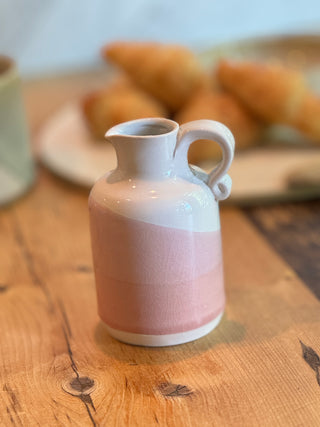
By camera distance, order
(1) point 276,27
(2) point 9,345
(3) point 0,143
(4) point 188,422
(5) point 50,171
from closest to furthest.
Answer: (4) point 188,422, (2) point 9,345, (3) point 0,143, (5) point 50,171, (1) point 276,27

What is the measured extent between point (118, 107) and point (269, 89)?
0.79ft

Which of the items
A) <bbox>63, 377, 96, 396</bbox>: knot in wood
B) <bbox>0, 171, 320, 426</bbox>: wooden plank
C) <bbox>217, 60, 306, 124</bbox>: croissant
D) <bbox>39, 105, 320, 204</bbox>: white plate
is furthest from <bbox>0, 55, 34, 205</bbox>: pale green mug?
<bbox>63, 377, 96, 396</bbox>: knot in wood

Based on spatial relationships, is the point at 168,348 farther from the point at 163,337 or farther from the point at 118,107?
the point at 118,107

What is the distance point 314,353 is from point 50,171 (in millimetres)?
625

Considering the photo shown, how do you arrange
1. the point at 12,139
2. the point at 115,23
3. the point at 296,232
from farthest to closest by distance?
the point at 115,23
the point at 12,139
the point at 296,232

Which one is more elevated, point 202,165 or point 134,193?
point 134,193

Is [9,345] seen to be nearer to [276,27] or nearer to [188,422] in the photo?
[188,422]

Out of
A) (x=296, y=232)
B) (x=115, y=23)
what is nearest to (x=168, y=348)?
(x=296, y=232)

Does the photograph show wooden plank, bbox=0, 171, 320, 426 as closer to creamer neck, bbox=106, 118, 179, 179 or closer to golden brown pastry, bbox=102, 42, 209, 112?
creamer neck, bbox=106, 118, 179, 179

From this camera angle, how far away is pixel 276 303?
658mm

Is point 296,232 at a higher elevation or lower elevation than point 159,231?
lower

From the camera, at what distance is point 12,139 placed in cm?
93

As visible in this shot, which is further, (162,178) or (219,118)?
(219,118)

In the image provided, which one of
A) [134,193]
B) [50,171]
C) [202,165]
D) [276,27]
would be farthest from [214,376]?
[276,27]
